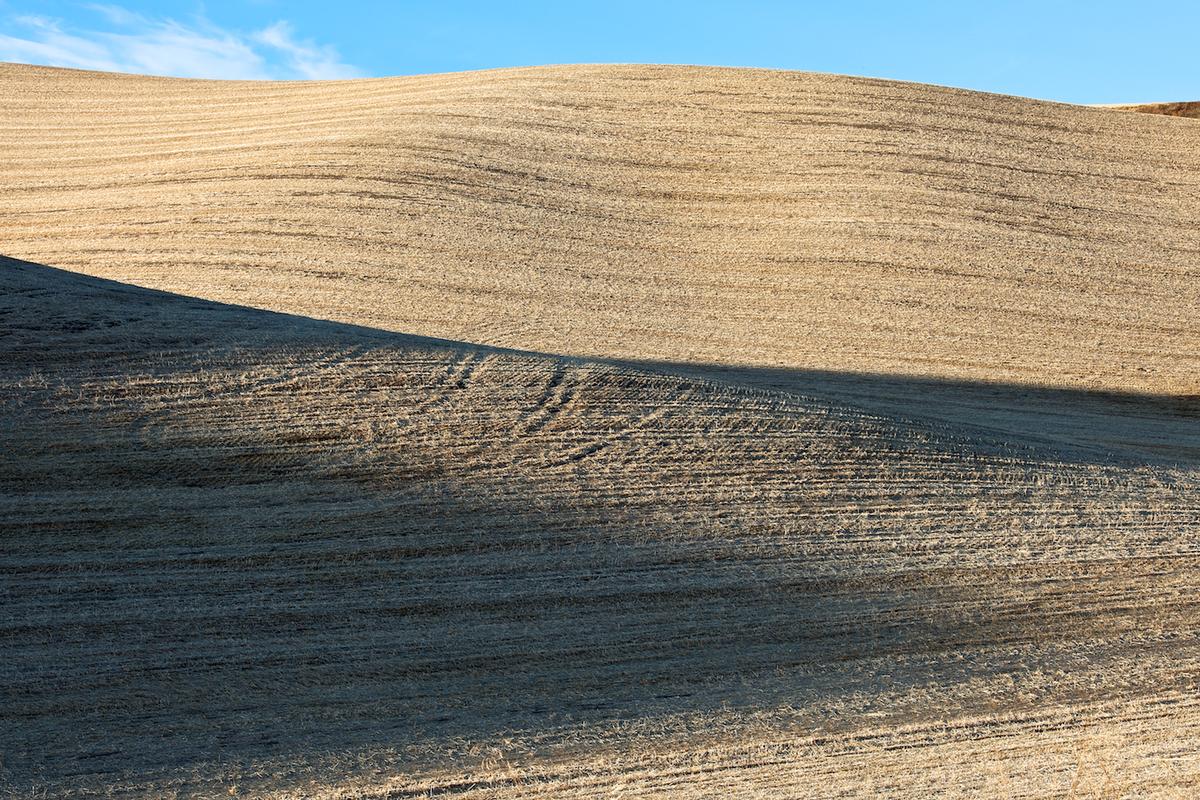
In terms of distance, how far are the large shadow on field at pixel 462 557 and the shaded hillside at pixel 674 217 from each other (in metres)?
1.46

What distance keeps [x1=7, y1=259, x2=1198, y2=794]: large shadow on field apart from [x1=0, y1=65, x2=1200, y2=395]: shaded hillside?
1457 millimetres

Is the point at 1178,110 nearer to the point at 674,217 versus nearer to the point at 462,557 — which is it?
the point at 674,217

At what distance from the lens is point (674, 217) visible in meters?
5.26

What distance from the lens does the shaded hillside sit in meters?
4.34

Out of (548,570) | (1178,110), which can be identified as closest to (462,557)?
(548,570)

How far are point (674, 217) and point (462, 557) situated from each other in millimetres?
3356

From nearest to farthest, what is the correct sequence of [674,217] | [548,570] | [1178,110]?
1. [548,570]
2. [674,217]
3. [1178,110]

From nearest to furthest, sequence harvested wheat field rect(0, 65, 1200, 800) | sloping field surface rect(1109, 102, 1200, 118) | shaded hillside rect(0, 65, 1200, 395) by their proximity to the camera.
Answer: harvested wheat field rect(0, 65, 1200, 800)
shaded hillside rect(0, 65, 1200, 395)
sloping field surface rect(1109, 102, 1200, 118)

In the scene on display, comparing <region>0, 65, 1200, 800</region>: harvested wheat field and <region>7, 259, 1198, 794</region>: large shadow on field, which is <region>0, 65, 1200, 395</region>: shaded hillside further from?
<region>7, 259, 1198, 794</region>: large shadow on field

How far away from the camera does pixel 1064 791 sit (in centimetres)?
177

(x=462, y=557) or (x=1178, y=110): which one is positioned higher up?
(x=1178, y=110)

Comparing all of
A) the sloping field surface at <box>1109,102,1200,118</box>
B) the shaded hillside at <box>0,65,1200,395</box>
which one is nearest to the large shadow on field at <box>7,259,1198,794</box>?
the shaded hillside at <box>0,65,1200,395</box>

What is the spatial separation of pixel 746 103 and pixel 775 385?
2.97 m

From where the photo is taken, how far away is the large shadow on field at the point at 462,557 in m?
1.87
